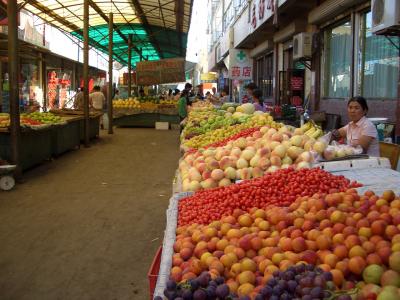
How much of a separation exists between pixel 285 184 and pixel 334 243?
1.01 metres

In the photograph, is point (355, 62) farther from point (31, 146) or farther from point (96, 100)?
point (96, 100)

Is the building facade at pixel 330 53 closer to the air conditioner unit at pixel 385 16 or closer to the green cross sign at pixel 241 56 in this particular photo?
the air conditioner unit at pixel 385 16

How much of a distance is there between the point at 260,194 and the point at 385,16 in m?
3.95

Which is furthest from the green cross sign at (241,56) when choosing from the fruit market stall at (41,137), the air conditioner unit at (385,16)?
the air conditioner unit at (385,16)

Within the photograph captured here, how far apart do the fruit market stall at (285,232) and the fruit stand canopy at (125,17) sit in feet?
43.5

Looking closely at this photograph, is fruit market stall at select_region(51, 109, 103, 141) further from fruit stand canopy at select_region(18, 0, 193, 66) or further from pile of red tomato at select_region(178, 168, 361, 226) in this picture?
pile of red tomato at select_region(178, 168, 361, 226)

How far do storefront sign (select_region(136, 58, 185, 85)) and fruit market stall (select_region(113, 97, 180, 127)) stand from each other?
1.21 metres

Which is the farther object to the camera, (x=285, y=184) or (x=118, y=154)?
(x=118, y=154)

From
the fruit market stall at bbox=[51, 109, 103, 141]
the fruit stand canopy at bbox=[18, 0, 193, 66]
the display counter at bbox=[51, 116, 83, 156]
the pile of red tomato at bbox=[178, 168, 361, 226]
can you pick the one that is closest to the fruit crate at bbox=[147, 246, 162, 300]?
the pile of red tomato at bbox=[178, 168, 361, 226]

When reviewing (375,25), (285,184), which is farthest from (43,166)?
(285,184)

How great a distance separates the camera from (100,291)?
12.1 feet

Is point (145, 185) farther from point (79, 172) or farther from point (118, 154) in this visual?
point (118, 154)

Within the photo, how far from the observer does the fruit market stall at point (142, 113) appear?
63.1ft

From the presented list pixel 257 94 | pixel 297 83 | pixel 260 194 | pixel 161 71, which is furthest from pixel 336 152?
pixel 161 71
